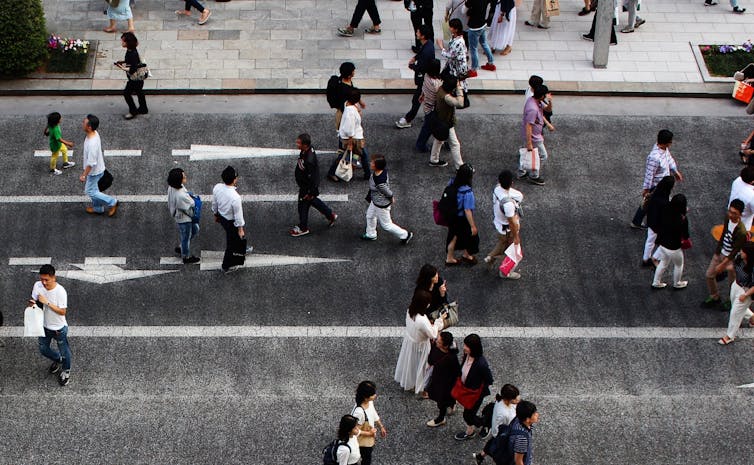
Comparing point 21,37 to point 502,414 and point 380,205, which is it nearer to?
point 380,205

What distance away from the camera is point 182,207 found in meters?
15.0

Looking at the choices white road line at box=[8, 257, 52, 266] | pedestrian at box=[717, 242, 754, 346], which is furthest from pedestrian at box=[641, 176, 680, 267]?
white road line at box=[8, 257, 52, 266]

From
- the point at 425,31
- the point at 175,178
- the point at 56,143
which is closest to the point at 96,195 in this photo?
the point at 56,143

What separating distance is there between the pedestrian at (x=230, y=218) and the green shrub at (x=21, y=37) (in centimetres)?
639

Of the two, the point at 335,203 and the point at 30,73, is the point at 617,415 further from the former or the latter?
the point at 30,73

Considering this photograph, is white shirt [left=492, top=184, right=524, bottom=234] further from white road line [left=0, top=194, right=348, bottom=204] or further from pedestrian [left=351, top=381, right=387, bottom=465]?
pedestrian [left=351, top=381, right=387, bottom=465]

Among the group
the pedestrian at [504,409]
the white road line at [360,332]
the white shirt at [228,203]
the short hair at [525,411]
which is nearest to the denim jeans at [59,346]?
the white road line at [360,332]

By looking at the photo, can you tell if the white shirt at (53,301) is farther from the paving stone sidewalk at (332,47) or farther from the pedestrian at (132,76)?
the paving stone sidewalk at (332,47)

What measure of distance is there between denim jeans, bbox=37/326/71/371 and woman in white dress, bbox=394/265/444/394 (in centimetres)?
411

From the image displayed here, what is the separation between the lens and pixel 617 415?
13.2m

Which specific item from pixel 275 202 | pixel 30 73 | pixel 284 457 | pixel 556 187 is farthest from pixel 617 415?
pixel 30 73

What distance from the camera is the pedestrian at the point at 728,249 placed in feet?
47.4

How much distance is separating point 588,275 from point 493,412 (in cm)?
435

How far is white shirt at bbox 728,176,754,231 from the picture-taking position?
15.3 meters
